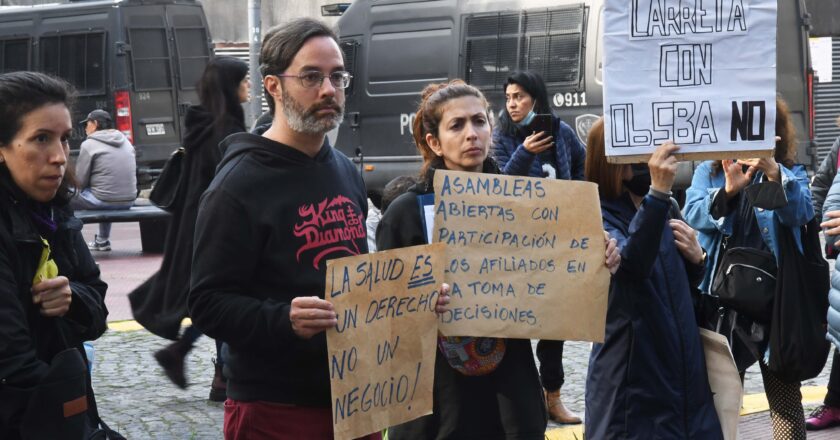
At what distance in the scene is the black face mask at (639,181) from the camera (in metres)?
4.44

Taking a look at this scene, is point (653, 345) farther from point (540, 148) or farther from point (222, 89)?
point (222, 89)

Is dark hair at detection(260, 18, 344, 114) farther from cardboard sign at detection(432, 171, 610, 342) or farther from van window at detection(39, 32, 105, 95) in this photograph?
van window at detection(39, 32, 105, 95)

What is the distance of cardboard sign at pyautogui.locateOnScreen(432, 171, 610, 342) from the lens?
3.96m

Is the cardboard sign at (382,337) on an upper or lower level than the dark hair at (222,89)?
lower

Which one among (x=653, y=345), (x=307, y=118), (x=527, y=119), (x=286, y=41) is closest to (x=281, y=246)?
(x=307, y=118)

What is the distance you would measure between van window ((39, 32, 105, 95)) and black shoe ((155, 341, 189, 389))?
15.3m

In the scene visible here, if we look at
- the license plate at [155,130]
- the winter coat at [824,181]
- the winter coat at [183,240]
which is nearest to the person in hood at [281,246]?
the winter coat at [183,240]

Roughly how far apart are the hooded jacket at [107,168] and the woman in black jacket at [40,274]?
36.9 ft

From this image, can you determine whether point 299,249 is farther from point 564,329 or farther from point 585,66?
point 585,66

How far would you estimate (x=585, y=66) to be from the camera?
16.1 m

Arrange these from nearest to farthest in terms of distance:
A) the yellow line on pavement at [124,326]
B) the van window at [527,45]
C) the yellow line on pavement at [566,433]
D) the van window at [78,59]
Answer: the yellow line on pavement at [566,433]
the yellow line on pavement at [124,326]
the van window at [527,45]
the van window at [78,59]

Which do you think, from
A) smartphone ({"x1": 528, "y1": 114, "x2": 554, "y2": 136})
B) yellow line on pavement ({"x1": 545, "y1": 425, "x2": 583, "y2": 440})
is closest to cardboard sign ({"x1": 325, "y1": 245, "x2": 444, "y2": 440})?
yellow line on pavement ({"x1": 545, "y1": 425, "x2": 583, "y2": 440})

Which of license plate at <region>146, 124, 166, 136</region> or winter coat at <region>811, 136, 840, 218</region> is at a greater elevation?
winter coat at <region>811, 136, 840, 218</region>

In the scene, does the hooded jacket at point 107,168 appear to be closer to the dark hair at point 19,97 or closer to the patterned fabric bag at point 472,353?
the patterned fabric bag at point 472,353
